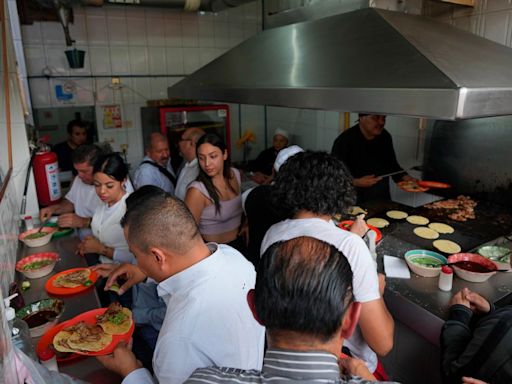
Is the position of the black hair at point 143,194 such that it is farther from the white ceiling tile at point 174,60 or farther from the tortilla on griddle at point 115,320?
the white ceiling tile at point 174,60

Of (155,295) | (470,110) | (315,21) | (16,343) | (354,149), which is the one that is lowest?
(155,295)

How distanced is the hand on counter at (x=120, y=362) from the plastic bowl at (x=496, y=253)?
1.77 meters

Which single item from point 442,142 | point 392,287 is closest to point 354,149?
point 442,142

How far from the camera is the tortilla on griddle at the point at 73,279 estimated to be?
6.34 feet

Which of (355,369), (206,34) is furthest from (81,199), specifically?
(206,34)

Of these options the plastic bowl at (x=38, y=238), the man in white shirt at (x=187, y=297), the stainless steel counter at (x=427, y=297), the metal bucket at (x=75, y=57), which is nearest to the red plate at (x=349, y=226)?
the stainless steel counter at (x=427, y=297)

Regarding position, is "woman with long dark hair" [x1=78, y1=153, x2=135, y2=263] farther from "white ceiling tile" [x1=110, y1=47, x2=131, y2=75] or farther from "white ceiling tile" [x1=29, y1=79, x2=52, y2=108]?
"white ceiling tile" [x1=110, y1=47, x2=131, y2=75]

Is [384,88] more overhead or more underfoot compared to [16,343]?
more overhead

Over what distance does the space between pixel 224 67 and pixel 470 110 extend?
1708mm

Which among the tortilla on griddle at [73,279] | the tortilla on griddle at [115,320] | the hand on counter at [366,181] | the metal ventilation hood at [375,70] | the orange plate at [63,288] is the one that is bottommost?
the orange plate at [63,288]

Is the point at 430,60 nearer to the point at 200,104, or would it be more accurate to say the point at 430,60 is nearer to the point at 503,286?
the point at 503,286

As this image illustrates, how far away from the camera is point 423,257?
2.03 meters

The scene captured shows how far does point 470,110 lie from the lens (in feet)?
3.72

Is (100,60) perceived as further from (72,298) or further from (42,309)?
(42,309)
